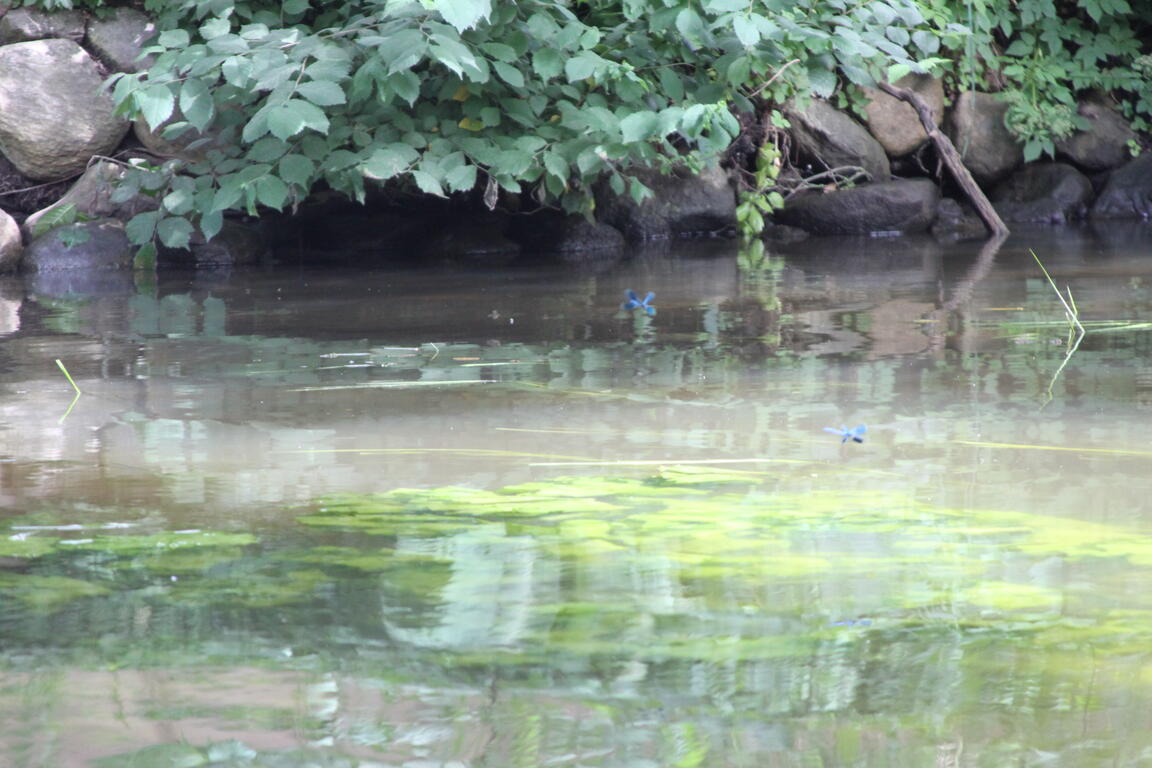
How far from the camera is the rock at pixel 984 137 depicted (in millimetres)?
9625

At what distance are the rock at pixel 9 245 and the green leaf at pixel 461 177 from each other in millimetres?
2603

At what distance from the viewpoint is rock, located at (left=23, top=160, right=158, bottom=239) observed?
7.08 metres

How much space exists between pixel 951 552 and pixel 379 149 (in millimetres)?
4225

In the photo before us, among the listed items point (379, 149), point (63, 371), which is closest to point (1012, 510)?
point (63, 371)

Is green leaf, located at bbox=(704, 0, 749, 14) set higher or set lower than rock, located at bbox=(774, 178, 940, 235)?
higher

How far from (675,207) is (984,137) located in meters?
2.71

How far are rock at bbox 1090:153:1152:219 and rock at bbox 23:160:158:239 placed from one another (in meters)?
6.56

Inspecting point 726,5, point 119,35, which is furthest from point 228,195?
point 119,35

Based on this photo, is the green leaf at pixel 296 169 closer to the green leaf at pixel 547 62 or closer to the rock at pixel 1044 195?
the green leaf at pixel 547 62

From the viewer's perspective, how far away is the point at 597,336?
12.9 feet

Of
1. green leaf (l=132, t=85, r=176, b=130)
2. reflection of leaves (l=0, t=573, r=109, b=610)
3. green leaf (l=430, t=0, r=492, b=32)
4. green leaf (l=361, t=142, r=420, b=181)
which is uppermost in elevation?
green leaf (l=430, t=0, r=492, b=32)

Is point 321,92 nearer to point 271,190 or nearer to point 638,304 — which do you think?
point 271,190

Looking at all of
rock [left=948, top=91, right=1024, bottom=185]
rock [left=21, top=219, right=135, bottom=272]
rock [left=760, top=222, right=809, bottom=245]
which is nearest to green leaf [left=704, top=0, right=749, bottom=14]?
rock [left=760, top=222, right=809, bottom=245]

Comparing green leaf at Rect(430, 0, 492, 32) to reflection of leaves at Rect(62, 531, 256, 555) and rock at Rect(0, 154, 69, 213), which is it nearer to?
reflection of leaves at Rect(62, 531, 256, 555)
